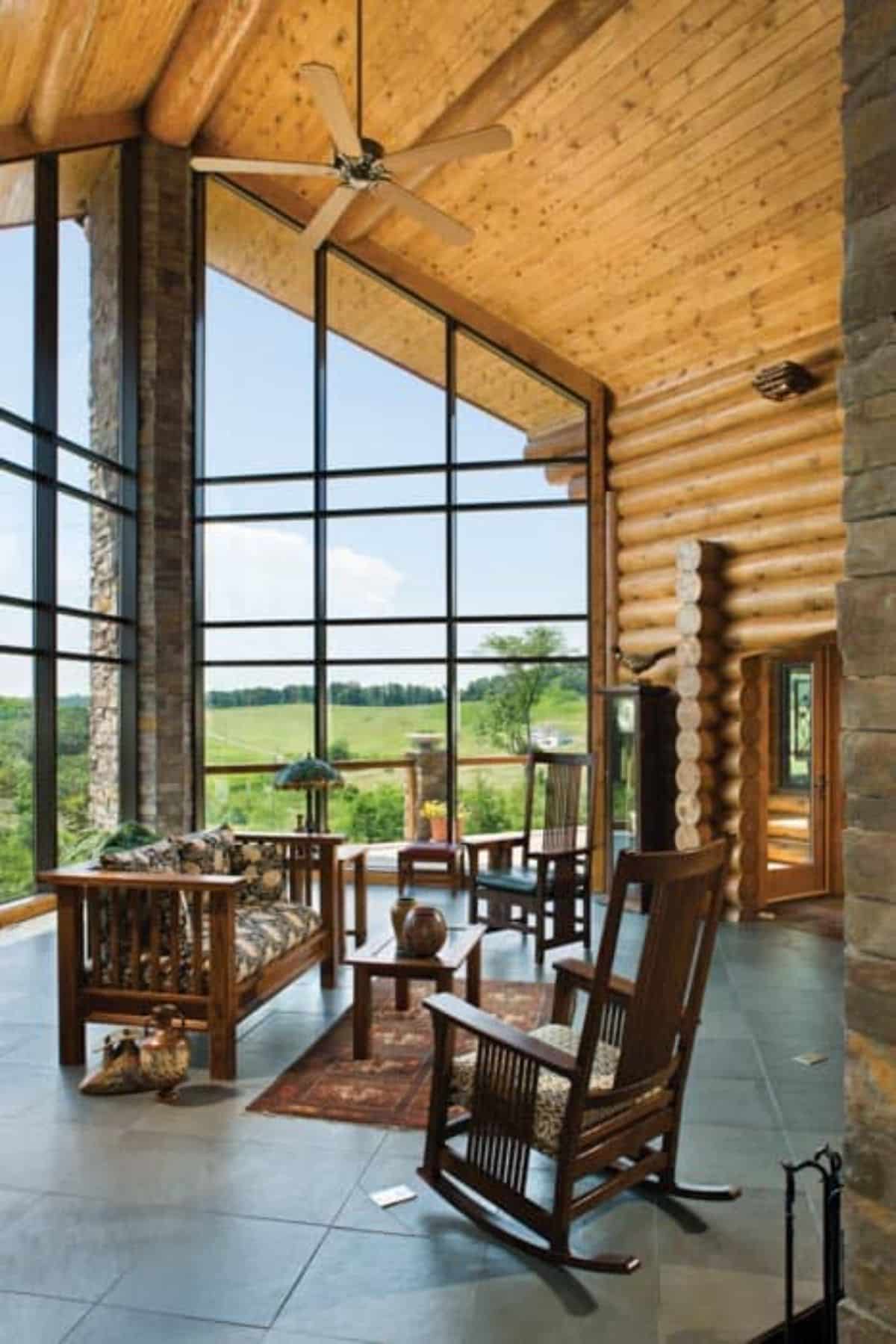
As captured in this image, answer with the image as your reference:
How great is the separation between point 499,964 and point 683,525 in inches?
138

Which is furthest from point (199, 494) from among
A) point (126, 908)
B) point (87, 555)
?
point (126, 908)

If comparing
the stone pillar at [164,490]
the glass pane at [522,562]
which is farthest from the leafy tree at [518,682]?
the stone pillar at [164,490]

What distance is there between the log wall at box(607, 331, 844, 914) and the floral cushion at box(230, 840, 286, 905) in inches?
127

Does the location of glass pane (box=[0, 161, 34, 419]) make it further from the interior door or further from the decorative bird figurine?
the interior door

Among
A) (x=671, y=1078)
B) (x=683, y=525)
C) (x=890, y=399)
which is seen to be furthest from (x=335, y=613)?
(x=890, y=399)

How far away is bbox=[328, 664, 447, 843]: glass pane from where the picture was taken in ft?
26.6

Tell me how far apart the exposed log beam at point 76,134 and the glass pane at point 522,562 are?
406 centimetres

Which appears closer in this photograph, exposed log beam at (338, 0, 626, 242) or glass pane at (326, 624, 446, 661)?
exposed log beam at (338, 0, 626, 242)

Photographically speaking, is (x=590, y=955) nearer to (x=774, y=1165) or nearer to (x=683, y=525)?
(x=774, y=1165)

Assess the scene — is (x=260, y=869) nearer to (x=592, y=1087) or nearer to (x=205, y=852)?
(x=205, y=852)

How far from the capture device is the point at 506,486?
796cm

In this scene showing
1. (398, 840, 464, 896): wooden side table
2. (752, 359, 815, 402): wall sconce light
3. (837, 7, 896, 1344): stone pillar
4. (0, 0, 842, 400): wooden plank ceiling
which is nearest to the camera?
(837, 7, 896, 1344): stone pillar

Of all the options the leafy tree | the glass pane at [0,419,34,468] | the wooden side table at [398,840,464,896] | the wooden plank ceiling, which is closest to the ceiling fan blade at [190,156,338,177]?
the wooden plank ceiling

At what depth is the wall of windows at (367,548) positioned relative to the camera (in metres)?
7.95
